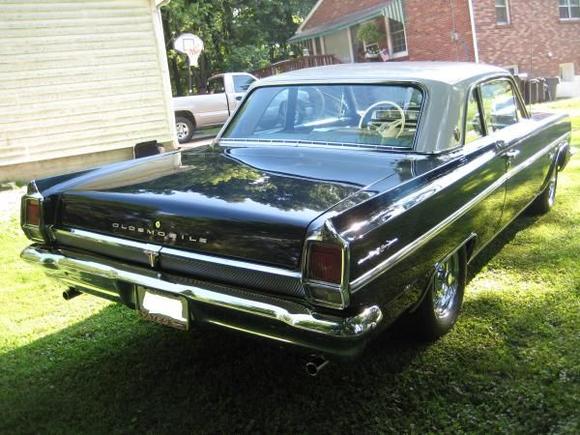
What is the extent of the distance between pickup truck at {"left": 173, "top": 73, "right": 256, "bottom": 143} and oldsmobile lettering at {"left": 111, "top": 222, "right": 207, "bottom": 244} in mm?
11643

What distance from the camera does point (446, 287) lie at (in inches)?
133

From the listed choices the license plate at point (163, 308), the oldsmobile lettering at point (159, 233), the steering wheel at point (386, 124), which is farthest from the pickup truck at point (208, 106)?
the license plate at point (163, 308)

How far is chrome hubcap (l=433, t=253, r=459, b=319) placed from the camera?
10.7 ft

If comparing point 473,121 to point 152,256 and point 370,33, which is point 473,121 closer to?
point 152,256

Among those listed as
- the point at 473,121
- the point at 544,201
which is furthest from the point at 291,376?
the point at 544,201

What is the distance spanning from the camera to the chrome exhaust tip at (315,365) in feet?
7.78

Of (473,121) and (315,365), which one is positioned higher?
(473,121)

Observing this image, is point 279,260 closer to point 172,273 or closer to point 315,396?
point 172,273

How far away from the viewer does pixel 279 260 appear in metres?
2.37

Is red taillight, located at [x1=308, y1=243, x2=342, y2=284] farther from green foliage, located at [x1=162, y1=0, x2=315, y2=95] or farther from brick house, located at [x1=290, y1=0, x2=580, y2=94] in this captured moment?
green foliage, located at [x1=162, y1=0, x2=315, y2=95]

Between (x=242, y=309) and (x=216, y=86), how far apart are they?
14006 millimetres

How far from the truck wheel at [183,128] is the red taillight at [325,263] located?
12.4 metres

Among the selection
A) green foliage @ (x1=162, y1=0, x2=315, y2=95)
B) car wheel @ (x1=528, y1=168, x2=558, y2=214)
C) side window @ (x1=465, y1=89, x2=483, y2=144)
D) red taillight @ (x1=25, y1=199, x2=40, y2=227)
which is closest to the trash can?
car wheel @ (x1=528, y1=168, x2=558, y2=214)

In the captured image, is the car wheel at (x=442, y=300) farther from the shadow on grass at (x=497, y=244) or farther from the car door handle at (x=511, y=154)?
the car door handle at (x=511, y=154)
